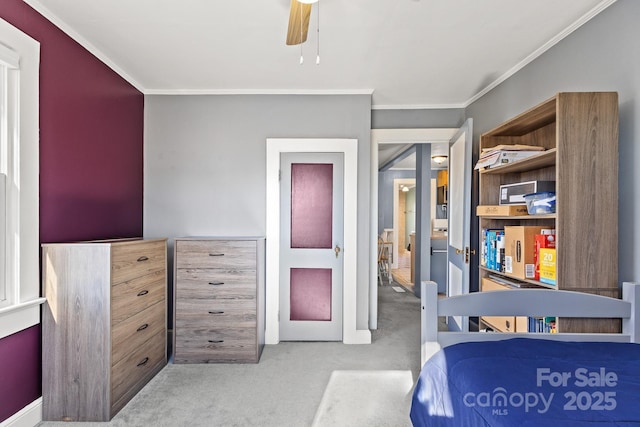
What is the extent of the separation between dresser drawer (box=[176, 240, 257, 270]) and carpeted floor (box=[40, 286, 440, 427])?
0.84m

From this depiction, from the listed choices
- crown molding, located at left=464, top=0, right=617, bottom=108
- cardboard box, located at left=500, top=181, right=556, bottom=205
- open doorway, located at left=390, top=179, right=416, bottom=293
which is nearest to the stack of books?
cardboard box, located at left=500, top=181, right=556, bottom=205

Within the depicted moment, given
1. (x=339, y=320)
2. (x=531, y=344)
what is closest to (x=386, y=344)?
(x=339, y=320)

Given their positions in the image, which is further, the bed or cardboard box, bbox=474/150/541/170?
cardboard box, bbox=474/150/541/170

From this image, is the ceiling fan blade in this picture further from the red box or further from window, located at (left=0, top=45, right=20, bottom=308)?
the red box

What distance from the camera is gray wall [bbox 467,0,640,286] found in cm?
174

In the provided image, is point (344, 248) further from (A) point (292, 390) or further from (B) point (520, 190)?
(B) point (520, 190)

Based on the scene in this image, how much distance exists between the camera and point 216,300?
2.85m

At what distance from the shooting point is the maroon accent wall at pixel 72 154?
191 cm

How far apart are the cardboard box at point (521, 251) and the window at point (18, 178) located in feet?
9.65

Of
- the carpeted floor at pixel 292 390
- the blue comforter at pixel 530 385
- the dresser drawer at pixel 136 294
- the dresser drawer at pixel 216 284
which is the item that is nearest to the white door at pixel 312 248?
the carpeted floor at pixel 292 390

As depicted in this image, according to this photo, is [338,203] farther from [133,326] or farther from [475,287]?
[133,326]

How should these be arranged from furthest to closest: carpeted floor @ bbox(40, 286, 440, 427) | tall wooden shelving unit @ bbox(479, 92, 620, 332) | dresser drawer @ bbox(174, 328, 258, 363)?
dresser drawer @ bbox(174, 328, 258, 363)
carpeted floor @ bbox(40, 286, 440, 427)
tall wooden shelving unit @ bbox(479, 92, 620, 332)

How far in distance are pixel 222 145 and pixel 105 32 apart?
130cm

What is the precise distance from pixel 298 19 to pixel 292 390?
235 centimetres
